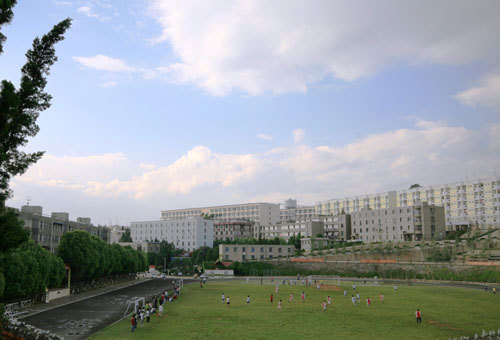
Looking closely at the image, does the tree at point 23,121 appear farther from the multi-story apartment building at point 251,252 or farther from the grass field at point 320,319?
the multi-story apartment building at point 251,252

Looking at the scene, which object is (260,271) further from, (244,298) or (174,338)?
(174,338)

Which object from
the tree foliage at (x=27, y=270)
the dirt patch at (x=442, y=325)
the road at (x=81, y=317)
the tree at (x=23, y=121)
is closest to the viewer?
the tree at (x=23, y=121)

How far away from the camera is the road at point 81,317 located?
131 feet

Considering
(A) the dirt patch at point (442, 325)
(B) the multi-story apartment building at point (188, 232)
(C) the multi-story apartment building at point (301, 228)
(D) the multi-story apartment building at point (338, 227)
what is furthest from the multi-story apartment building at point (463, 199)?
(A) the dirt patch at point (442, 325)

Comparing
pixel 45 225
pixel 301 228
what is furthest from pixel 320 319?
pixel 301 228

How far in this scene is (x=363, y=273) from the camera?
113875 millimetres

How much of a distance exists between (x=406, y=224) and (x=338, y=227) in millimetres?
33332

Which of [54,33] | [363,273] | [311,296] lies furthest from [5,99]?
[363,273]

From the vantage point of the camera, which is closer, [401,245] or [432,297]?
[432,297]

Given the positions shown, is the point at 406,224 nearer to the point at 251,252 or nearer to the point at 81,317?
the point at 251,252

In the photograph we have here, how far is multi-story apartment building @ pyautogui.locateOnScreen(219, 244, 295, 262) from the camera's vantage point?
14225 cm

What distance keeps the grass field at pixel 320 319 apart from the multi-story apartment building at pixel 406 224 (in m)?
78.9

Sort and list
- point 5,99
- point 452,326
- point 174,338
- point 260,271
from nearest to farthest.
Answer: point 5,99 → point 174,338 → point 452,326 → point 260,271

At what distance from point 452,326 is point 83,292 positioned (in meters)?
58.9
